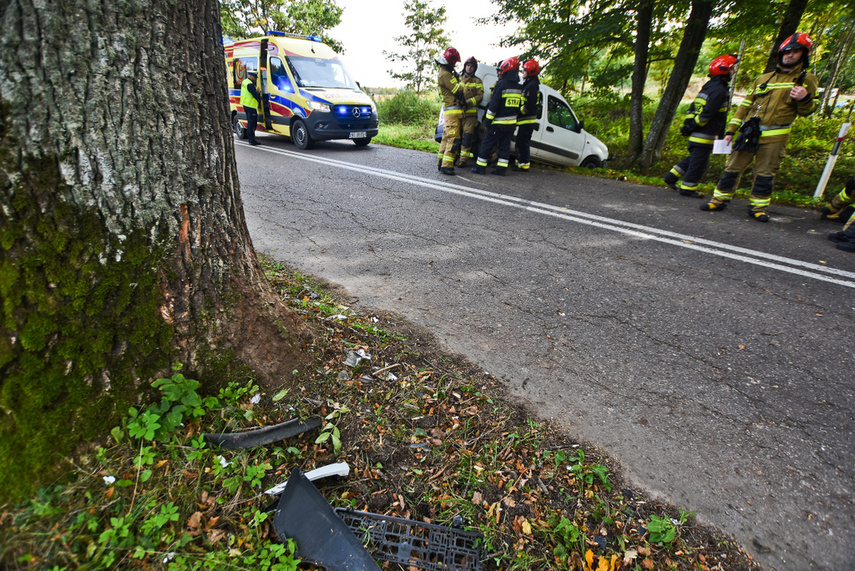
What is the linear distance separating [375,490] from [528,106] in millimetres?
7613

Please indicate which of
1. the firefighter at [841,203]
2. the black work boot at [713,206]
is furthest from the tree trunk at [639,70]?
the firefighter at [841,203]

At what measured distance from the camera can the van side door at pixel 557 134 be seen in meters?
9.05

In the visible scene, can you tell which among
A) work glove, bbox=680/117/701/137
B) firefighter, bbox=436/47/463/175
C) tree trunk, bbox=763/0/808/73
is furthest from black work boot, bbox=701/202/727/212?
firefighter, bbox=436/47/463/175

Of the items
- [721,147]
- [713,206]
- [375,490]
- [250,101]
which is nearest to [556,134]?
[721,147]

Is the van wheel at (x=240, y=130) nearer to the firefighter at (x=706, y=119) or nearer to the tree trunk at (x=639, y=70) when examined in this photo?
the tree trunk at (x=639, y=70)

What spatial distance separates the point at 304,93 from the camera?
408 inches

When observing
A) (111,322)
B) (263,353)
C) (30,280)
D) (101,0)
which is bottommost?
(263,353)

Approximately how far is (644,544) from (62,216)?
2502mm

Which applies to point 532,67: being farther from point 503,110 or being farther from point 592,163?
point 592,163

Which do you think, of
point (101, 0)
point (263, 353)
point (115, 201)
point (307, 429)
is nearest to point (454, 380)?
point (307, 429)

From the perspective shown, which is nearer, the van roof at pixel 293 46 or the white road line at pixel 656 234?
the white road line at pixel 656 234

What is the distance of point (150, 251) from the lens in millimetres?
1688

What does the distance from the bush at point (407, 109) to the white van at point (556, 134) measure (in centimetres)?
883

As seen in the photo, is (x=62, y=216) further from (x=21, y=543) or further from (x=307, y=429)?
(x=307, y=429)
